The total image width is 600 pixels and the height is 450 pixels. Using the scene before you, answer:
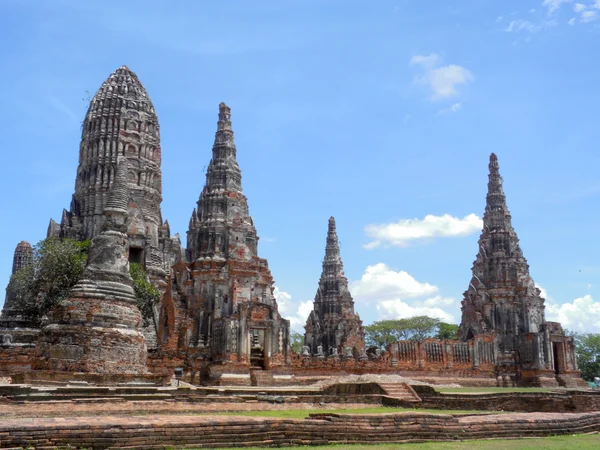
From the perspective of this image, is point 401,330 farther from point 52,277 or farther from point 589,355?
point 52,277

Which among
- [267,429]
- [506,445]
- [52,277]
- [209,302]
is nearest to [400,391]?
[506,445]

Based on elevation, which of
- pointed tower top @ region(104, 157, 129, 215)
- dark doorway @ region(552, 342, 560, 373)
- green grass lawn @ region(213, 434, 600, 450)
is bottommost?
green grass lawn @ region(213, 434, 600, 450)

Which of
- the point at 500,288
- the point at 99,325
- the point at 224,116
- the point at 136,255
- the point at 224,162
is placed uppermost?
the point at 224,116

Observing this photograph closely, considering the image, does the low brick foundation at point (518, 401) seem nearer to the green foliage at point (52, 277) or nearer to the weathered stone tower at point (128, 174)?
the green foliage at point (52, 277)

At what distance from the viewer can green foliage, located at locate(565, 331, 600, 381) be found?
67938mm

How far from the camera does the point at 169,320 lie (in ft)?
137

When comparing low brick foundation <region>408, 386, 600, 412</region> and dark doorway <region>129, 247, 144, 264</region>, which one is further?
dark doorway <region>129, 247, 144, 264</region>

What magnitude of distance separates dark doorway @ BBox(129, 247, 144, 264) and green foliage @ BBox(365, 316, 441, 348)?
41.2m

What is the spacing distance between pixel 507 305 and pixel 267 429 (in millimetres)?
41387

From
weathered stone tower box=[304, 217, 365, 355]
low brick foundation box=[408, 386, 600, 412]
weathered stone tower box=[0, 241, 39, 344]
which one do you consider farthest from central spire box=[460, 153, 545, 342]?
weathered stone tower box=[0, 241, 39, 344]

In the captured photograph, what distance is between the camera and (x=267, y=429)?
12438 millimetres

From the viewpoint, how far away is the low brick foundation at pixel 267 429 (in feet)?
35.2

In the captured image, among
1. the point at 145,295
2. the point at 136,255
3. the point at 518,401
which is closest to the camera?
the point at 518,401

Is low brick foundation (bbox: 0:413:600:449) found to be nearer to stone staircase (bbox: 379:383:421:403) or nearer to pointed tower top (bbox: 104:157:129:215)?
stone staircase (bbox: 379:383:421:403)
